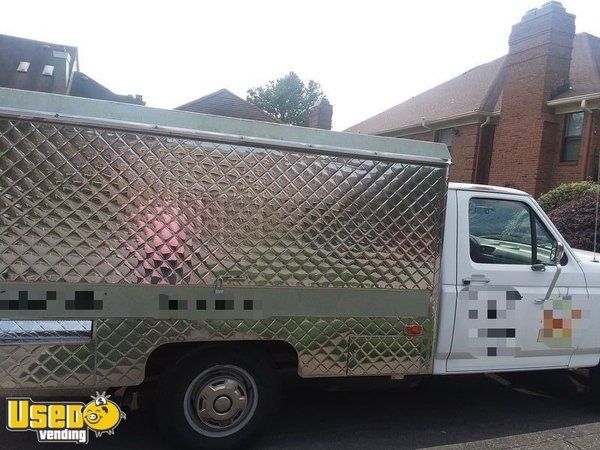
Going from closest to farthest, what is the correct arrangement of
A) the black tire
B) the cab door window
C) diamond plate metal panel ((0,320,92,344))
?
diamond plate metal panel ((0,320,92,344)) < the black tire < the cab door window

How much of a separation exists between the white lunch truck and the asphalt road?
548 millimetres

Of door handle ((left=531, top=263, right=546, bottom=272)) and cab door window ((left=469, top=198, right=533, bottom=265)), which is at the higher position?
cab door window ((left=469, top=198, right=533, bottom=265))

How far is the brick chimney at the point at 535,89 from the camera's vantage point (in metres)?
15.0

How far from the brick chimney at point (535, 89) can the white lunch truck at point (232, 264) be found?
12.8 m

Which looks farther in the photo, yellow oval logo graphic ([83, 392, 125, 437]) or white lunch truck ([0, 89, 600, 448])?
yellow oval logo graphic ([83, 392, 125, 437])

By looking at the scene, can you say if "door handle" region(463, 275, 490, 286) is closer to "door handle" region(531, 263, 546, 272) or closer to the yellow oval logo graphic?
"door handle" region(531, 263, 546, 272)

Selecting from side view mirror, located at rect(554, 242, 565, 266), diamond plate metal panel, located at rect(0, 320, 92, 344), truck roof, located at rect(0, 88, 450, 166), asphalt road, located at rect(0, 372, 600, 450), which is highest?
truck roof, located at rect(0, 88, 450, 166)

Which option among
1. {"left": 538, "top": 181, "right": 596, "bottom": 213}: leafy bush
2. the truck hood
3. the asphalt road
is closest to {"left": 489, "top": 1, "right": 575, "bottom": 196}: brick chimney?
{"left": 538, "top": 181, "right": 596, "bottom": 213}: leafy bush

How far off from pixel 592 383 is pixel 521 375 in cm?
95

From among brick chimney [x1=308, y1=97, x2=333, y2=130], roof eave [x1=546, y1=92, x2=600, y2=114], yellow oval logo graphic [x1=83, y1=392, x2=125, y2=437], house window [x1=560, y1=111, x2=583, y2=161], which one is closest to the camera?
yellow oval logo graphic [x1=83, y1=392, x2=125, y2=437]

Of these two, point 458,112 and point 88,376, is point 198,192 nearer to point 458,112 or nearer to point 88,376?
point 88,376

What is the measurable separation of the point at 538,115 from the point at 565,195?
4.44 meters

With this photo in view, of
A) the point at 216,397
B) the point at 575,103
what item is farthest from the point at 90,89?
the point at 216,397

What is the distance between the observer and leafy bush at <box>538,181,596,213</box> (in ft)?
37.6
